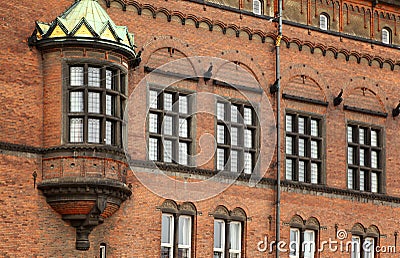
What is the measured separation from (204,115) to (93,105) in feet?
17.2

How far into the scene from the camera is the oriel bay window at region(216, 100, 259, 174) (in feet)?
143

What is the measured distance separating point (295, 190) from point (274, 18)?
6321mm

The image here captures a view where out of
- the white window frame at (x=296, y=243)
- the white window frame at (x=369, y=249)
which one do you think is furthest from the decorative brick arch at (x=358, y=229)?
the white window frame at (x=296, y=243)

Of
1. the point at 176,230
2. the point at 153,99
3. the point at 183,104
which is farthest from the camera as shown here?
the point at 183,104

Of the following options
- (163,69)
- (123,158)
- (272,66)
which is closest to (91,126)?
(123,158)

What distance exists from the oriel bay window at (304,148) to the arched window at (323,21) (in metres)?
3.72

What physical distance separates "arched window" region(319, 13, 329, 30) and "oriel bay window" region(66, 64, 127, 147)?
10759 millimetres

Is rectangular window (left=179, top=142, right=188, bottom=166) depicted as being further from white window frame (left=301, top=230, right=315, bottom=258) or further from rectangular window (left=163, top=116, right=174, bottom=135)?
white window frame (left=301, top=230, right=315, bottom=258)

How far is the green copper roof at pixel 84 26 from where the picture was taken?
1531 inches

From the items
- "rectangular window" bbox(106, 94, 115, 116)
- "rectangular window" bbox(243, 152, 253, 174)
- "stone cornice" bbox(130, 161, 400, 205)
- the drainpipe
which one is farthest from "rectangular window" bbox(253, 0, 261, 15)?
"rectangular window" bbox(106, 94, 115, 116)

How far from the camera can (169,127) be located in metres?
42.2

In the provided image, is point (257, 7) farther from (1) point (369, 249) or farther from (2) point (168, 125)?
(1) point (369, 249)

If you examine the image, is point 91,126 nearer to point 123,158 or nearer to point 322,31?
point 123,158

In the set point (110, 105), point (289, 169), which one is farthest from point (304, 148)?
point (110, 105)
